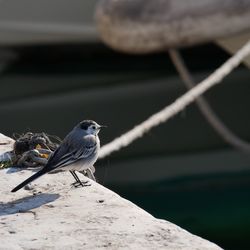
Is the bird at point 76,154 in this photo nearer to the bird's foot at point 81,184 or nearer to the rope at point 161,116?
the bird's foot at point 81,184

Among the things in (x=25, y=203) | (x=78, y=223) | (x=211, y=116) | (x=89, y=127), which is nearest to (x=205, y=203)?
(x=211, y=116)

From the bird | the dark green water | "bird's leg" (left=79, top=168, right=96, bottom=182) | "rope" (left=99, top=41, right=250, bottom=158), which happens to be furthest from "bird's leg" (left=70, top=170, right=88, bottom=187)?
the dark green water

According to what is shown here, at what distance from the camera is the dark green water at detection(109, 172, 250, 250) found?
7.54m

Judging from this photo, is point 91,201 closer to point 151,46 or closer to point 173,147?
point 151,46

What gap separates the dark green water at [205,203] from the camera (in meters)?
7.54

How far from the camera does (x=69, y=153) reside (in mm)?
3480

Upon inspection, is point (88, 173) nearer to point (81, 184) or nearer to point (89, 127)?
point (89, 127)

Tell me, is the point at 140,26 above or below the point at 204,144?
above

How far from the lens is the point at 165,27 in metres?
6.98

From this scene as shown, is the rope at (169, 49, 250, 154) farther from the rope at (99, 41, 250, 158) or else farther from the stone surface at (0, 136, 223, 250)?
the stone surface at (0, 136, 223, 250)

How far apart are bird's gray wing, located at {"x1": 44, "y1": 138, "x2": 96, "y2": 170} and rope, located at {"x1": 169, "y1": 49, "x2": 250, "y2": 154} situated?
13.7ft

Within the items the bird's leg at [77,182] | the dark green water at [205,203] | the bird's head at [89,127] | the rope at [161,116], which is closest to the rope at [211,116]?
the dark green water at [205,203]

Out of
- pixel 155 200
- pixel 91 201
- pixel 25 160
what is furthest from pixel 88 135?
pixel 155 200

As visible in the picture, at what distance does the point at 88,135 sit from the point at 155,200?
460 centimetres
